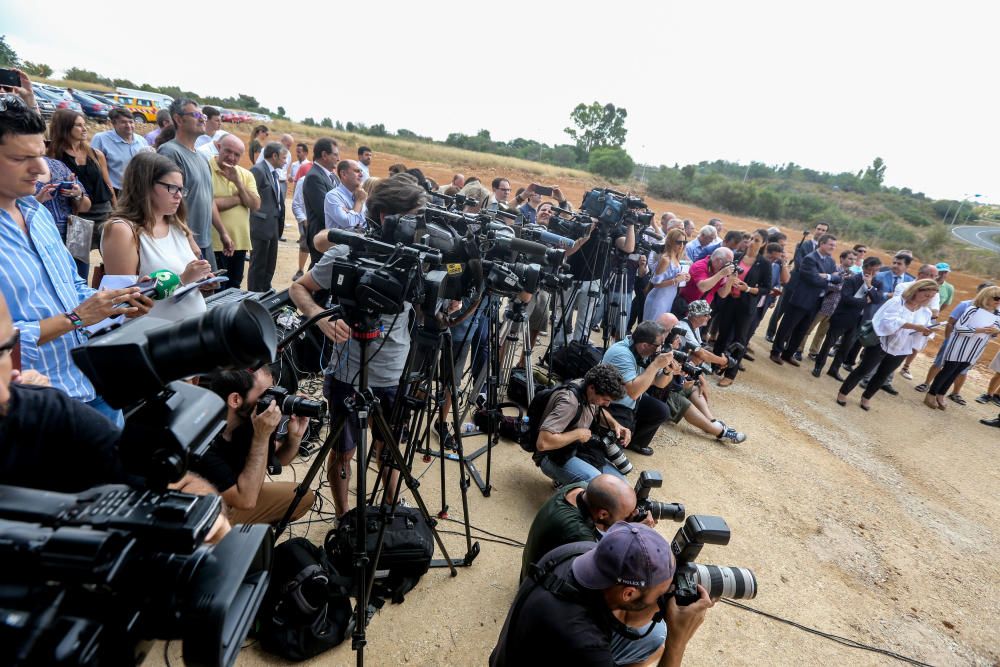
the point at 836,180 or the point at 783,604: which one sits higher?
the point at 836,180

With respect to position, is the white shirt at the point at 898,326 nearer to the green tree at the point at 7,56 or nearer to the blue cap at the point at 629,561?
the blue cap at the point at 629,561

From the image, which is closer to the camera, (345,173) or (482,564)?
(482,564)

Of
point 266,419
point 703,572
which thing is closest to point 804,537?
point 703,572

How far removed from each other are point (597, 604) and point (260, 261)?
4.96m

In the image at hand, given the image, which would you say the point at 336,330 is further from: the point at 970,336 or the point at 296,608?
the point at 970,336

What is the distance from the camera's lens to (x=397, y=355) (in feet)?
8.42

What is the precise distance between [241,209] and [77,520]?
4.55 m

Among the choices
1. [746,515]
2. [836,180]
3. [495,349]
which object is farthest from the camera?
[836,180]

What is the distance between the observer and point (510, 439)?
4344 millimetres

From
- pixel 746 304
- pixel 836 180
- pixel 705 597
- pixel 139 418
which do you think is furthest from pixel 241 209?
pixel 836 180

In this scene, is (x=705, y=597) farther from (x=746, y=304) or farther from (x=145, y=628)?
(x=746, y=304)

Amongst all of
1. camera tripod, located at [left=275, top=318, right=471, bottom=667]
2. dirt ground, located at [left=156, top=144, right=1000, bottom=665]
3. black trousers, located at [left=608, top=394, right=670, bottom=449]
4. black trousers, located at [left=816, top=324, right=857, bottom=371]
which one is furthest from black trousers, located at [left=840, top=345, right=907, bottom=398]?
camera tripod, located at [left=275, top=318, right=471, bottom=667]

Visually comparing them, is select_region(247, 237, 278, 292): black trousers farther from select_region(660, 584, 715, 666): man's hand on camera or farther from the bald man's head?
select_region(660, 584, 715, 666): man's hand on camera

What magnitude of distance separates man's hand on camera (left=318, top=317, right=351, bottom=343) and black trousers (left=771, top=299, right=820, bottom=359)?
6.96 meters
